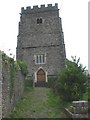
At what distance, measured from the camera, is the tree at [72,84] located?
25.9 meters

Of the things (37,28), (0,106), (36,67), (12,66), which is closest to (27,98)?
(12,66)

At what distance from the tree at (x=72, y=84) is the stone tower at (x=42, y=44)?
16057 mm

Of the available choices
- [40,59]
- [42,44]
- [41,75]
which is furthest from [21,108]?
[42,44]

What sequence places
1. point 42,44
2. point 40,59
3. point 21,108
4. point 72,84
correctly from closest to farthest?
point 21,108, point 72,84, point 40,59, point 42,44

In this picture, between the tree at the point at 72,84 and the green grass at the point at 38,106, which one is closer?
the green grass at the point at 38,106

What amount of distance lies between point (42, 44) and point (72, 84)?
1877cm

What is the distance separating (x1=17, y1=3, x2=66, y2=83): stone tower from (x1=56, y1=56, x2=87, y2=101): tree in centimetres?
1606

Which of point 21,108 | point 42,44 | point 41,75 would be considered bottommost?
point 21,108

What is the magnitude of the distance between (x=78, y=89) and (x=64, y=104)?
170 cm

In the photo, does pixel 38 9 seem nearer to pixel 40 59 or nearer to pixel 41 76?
pixel 40 59

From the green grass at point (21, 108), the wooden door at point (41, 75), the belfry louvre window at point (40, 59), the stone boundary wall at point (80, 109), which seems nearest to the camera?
the stone boundary wall at point (80, 109)

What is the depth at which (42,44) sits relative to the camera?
1742 inches

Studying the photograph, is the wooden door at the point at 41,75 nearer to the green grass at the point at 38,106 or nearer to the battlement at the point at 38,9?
the battlement at the point at 38,9

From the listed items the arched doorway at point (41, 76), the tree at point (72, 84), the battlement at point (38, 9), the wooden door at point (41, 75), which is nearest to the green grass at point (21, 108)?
the tree at point (72, 84)
